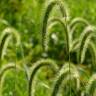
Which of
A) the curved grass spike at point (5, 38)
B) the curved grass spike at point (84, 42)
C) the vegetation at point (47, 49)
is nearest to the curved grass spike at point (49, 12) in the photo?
the vegetation at point (47, 49)

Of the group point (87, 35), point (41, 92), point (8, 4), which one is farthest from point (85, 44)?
point (8, 4)

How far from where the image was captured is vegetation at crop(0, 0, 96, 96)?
374 cm

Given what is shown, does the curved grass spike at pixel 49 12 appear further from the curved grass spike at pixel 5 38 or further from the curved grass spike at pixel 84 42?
the curved grass spike at pixel 5 38

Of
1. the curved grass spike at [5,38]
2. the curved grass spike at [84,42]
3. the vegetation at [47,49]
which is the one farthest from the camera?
the curved grass spike at [5,38]

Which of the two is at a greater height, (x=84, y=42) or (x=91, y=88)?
(x=84, y=42)

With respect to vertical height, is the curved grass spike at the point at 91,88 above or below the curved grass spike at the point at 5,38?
below

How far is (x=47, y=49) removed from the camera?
22.2ft

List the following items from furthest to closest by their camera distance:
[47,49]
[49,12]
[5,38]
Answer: [47,49]
[5,38]
[49,12]

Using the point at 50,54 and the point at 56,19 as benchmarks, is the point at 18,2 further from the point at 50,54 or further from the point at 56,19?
the point at 56,19

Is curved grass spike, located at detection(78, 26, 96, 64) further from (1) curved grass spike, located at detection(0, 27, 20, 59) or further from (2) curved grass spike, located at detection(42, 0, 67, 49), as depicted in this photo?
(1) curved grass spike, located at detection(0, 27, 20, 59)

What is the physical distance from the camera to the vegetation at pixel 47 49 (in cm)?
374

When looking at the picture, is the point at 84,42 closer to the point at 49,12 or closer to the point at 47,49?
the point at 49,12

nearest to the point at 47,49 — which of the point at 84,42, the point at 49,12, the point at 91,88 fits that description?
the point at 84,42

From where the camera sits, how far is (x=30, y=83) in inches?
151
